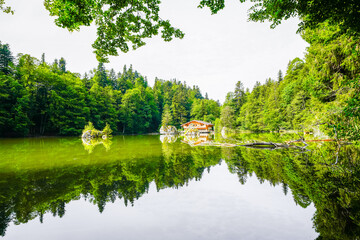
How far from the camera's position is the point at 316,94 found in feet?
39.5

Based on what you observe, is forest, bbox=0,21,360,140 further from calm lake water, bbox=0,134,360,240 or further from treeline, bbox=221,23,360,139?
calm lake water, bbox=0,134,360,240

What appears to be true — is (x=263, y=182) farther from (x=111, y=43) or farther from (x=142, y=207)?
(x=111, y=43)

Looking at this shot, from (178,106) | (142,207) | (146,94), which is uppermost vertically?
(146,94)

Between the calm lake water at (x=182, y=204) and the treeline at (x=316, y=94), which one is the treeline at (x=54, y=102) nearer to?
the treeline at (x=316, y=94)

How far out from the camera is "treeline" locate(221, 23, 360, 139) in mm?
6082

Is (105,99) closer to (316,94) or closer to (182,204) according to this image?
(316,94)

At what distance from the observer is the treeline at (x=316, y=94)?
239 inches

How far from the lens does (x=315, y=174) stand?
18.2ft

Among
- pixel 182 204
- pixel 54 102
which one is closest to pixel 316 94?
pixel 182 204

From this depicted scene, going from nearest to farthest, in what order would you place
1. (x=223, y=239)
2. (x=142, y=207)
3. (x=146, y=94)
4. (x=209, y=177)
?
1. (x=223, y=239)
2. (x=142, y=207)
3. (x=209, y=177)
4. (x=146, y=94)

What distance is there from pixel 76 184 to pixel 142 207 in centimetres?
265

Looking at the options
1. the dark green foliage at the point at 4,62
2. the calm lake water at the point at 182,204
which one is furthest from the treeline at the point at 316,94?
the dark green foliage at the point at 4,62

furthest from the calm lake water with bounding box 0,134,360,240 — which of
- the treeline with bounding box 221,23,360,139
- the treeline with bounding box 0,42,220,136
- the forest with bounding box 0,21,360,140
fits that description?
the treeline with bounding box 0,42,220,136

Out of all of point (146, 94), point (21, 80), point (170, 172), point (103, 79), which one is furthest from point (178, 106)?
point (170, 172)
